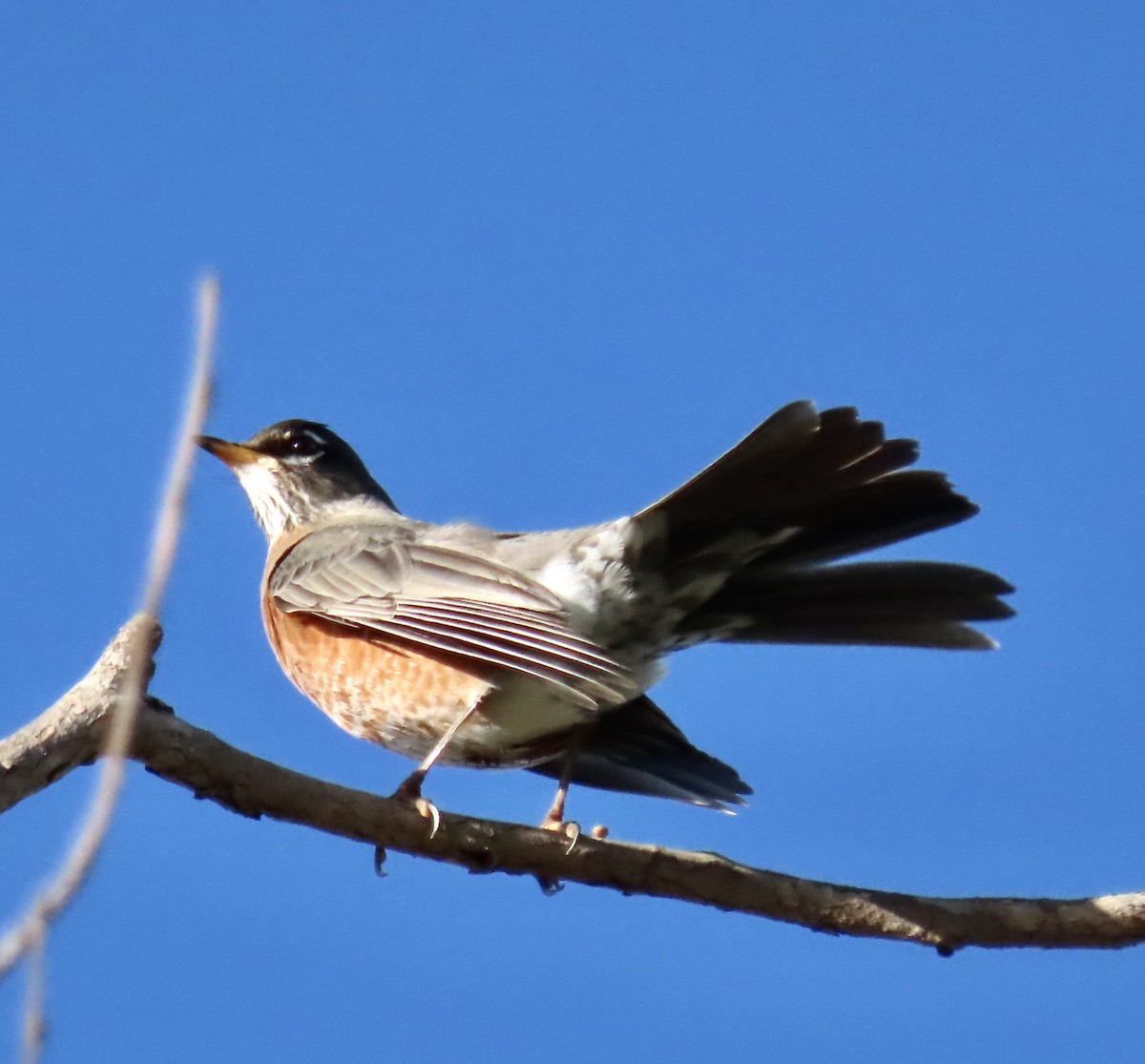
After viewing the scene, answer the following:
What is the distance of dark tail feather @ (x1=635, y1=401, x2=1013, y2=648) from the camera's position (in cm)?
489

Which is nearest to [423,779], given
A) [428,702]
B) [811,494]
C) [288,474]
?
[428,702]

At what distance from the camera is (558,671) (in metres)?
4.62

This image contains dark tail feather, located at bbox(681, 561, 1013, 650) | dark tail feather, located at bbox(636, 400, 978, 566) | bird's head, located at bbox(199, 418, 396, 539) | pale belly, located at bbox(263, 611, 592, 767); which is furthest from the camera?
bird's head, located at bbox(199, 418, 396, 539)

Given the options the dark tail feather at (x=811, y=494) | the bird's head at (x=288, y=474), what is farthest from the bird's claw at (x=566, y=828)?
the bird's head at (x=288, y=474)

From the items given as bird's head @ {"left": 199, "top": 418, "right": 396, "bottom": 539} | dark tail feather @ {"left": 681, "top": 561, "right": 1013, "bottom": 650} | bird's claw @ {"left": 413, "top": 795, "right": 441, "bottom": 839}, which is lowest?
bird's claw @ {"left": 413, "top": 795, "right": 441, "bottom": 839}

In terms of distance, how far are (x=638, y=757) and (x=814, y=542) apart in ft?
3.31

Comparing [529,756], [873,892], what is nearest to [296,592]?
[529,756]

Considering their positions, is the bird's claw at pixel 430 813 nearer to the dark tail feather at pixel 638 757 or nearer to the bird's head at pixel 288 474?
the dark tail feather at pixel 638 757

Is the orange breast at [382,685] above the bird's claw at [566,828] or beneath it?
above

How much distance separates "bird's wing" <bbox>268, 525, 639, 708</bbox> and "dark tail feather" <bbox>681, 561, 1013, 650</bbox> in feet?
1.86

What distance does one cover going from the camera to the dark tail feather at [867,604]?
5.20m

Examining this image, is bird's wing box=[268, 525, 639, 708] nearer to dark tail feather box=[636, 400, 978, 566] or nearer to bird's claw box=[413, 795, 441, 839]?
dark tail feather box=[636, 400, 978, 566]

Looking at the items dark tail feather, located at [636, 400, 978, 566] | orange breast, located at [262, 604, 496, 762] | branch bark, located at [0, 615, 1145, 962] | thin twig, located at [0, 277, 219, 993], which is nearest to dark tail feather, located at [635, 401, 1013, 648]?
dark tail feather, located at [636, 400, 978, 566]

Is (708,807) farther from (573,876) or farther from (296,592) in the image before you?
(296,592)
